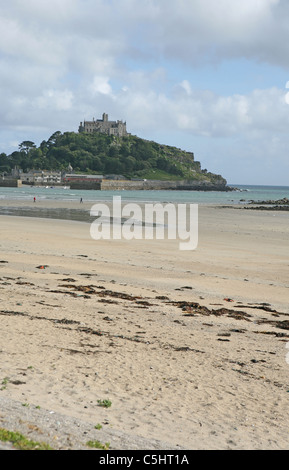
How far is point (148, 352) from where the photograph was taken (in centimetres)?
959

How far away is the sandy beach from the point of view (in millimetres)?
6684

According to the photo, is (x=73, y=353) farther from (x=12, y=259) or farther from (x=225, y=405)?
(x=12, y=259)

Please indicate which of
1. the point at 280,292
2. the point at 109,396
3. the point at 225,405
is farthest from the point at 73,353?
the point at 280,292

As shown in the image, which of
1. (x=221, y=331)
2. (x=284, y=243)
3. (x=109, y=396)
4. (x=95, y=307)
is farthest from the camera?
(x=284, y=243)

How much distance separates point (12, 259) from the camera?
20.5m

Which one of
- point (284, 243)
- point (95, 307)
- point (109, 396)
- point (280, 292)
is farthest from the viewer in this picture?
point (284, 243)

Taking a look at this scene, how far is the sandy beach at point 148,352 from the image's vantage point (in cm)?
668

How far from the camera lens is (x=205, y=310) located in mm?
13391

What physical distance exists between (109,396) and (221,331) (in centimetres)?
464
